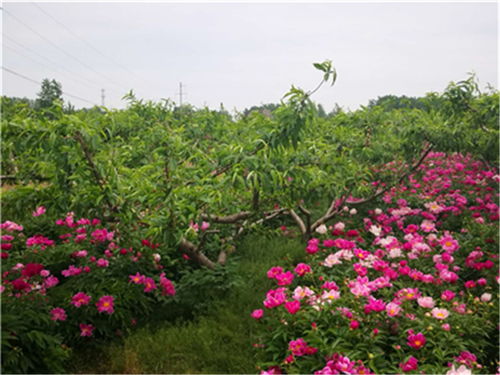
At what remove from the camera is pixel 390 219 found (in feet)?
13.1

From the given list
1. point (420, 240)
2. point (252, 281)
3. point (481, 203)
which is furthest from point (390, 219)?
point (252, 281)

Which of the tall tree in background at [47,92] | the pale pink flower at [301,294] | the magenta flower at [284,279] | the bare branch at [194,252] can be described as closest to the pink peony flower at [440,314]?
the pale pink flower at [301,294]

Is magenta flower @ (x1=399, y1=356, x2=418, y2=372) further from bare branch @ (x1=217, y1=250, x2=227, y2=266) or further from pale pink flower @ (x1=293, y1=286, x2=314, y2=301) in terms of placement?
bare branch @ (x1=217, y1=250, x2=227, y2=266)

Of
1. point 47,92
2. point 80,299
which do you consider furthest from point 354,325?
point 47,92

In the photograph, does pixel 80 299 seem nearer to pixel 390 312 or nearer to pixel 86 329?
pixel 86 329

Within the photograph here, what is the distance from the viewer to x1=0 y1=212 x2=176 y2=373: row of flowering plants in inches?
84.0

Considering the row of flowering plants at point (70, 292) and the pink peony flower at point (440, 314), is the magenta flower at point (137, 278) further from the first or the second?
the pink peony flower at point (440, 314)

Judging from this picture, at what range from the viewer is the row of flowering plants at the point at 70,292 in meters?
2.13

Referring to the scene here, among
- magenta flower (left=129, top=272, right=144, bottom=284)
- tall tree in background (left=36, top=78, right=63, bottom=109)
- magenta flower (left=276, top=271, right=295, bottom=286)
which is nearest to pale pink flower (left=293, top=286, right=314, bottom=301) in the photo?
magenta flower (left=276, top=271, right=295, bottom=286)

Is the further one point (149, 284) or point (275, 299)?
point (149, 284)

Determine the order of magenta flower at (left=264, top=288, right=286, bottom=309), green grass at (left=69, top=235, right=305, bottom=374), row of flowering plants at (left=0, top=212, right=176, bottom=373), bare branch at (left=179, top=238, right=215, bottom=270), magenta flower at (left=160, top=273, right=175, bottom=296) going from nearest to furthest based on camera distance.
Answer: row of flowering plants at (left=0, top=212, right=176, bottom=373), magenta flower at (left=264, top=288, right=286, bottom=309), green grass at (left=69, top=235, right=305, bottom=374), magenta flower at (left=160, top=273, right=175, bottom=296), bare branch at (left=179, top=238, right=215, bottom=270)

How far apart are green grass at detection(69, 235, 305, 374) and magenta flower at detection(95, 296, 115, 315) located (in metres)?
0.24

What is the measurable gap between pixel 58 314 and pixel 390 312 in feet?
6.59

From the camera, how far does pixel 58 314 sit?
97.7 inches
